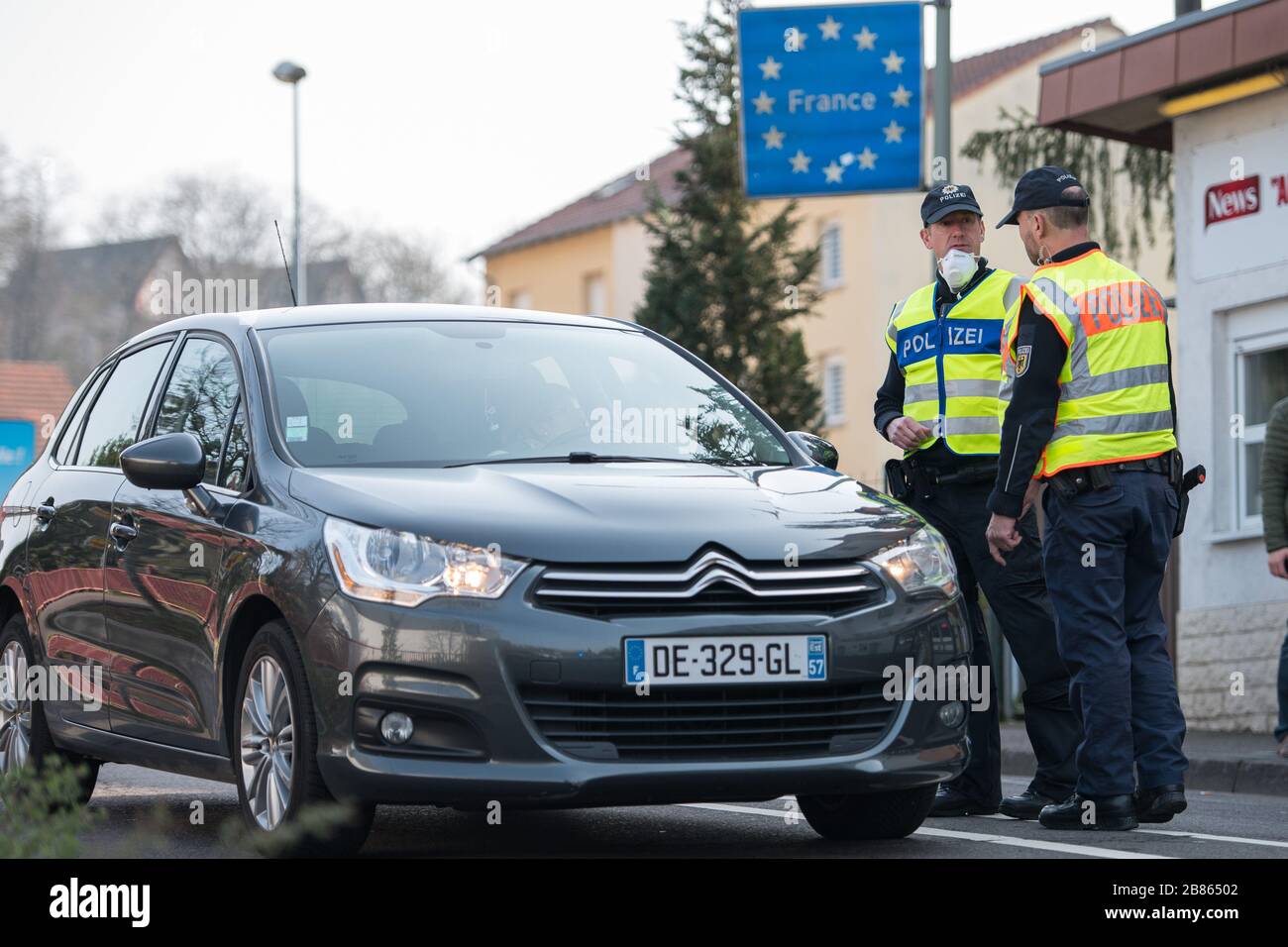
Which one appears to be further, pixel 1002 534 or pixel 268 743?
pixel 1002 534

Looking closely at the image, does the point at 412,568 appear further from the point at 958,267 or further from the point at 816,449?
the point at 958,267

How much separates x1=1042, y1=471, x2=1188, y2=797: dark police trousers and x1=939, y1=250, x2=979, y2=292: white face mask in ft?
3.29

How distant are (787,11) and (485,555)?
35.3 feet

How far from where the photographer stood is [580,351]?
753cm

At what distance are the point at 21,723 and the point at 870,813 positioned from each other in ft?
11.3

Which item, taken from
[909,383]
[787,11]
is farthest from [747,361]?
[909,383]

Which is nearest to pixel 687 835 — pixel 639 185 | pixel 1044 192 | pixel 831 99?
pixel 1044 192

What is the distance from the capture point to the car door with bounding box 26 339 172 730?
7664 millimetres

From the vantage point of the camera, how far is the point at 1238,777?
442 inches

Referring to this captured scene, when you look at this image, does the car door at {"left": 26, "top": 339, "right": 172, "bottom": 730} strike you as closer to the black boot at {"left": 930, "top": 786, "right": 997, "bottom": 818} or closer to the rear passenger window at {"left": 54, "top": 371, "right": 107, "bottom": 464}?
the rear passenger window at {"left": 54, "top": 371, "right": 107, "bottom": 464}

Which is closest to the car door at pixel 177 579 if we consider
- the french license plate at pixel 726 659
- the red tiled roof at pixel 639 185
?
the french license plate at pixel 726 659

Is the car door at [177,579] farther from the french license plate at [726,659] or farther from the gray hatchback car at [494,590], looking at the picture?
the french license plate at [726,659]

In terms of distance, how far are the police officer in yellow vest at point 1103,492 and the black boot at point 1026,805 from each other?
1.74 ft

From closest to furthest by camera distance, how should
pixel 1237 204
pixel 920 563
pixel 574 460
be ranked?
pixel 920 563 → pixel 574 460 → pixel 1237 204
